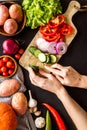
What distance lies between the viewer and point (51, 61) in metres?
1.69

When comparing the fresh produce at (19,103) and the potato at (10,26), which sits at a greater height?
the potato at (10,26)

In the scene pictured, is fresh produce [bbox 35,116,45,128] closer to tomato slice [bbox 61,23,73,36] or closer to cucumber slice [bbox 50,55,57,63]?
cucumber slice [bbox 50,55,57,63]

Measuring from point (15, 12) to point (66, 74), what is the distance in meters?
0.37

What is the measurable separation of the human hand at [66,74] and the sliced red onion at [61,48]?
7 centimetres

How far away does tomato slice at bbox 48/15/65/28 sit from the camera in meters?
1.68

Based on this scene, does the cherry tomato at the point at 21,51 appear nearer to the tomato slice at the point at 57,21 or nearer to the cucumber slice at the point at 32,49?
the cucumber slice at the point at 32,49

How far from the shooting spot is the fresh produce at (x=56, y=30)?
1.69m

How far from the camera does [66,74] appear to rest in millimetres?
1631

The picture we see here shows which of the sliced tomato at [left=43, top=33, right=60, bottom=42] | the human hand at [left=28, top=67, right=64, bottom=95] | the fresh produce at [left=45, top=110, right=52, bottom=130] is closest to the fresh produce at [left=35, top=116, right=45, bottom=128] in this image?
the fresh produce at [left=45, top=110, right=52, bottom=130]

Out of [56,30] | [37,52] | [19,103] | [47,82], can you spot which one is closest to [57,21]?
[56,30]

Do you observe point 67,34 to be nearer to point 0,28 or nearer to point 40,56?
point 40,56

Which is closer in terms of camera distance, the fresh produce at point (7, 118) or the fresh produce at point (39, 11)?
→ the fresh produce at point (7, 118)

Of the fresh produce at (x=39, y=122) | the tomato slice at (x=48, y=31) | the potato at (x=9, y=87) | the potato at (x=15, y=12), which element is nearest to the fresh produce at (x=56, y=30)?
the tomato slice at (x=48, y=31)

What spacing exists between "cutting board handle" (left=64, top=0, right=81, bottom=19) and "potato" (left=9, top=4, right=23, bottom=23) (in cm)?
22
